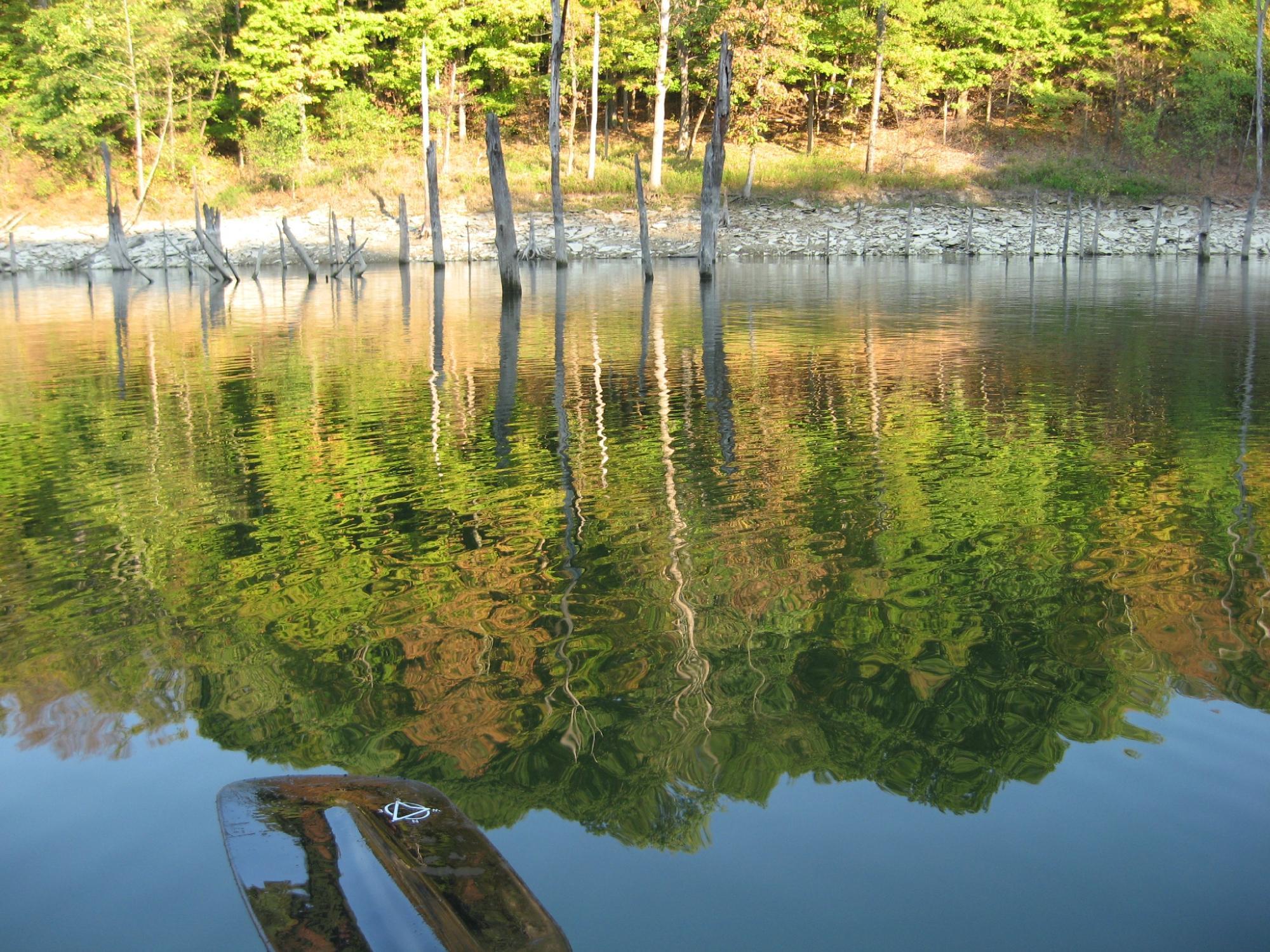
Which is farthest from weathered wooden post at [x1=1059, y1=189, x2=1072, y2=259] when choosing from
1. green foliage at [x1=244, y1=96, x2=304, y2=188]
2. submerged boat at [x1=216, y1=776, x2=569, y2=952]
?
submerged boat at [x1=216, y1=776, x2=569, y2=952]

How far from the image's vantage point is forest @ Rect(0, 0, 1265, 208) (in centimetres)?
4822

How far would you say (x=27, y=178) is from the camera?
4975 centimetres

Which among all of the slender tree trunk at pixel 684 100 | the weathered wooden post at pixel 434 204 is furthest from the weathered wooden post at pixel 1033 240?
the weathered wooden post at pixel 434 204

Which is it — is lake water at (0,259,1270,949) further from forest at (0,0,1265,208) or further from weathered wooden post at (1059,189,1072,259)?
forest at (0,0,1265,208)

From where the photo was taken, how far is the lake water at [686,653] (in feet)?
11.4

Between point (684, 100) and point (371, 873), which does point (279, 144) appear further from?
point (371, 873)

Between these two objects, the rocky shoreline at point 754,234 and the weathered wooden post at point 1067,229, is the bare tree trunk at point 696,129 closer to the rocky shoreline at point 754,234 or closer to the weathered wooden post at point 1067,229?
the rocky shoreline at point 754,234

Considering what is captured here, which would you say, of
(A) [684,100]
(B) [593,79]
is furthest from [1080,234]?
(B) [593,79]

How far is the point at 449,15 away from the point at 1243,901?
52980 mm

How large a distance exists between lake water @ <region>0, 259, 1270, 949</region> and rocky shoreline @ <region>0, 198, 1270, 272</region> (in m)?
34.0

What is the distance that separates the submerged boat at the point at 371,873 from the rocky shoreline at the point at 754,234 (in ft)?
134

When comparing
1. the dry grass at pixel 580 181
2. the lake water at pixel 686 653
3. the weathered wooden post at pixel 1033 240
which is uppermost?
the dry grass at pixel 580 181

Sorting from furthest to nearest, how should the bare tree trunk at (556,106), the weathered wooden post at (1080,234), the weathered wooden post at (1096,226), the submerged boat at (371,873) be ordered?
the weathered wooden post at (1096,226) < the weathered wooden post at (1080,234) < the bare tree trunk at (556,106) < the submerged boat at (371,873)

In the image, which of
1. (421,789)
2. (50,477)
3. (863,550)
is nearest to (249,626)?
(421,789)
